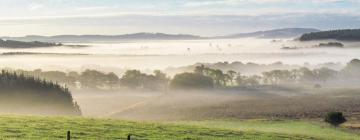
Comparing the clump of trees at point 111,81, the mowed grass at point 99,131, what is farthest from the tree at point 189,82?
the mowed grass at point 99,131

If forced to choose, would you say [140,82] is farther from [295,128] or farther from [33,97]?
[295,128]

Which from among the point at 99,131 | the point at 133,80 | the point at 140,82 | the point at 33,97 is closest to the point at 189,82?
the point at 140,82

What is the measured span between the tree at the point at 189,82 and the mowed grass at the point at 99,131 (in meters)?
107

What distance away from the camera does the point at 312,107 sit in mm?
108812

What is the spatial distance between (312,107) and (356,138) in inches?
1831

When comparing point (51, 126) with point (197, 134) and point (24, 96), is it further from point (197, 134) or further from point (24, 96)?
point (24, 96)

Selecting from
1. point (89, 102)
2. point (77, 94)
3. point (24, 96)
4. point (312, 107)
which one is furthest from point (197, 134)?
point (77, 94)

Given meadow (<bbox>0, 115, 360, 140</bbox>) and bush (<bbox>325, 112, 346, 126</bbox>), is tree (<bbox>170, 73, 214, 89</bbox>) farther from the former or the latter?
meadow (<bbox>0, 115, 360, 140</bbox>)

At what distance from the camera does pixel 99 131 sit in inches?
1661

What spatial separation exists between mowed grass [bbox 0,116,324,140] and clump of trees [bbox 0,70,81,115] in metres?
45.0

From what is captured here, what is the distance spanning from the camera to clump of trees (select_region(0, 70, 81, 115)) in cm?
9125

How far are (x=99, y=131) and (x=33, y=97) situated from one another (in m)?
Result: 53.9

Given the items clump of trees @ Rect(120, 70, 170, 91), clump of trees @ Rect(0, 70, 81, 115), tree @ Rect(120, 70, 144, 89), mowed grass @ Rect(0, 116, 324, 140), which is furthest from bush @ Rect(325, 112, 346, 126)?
tree @ Rect(120, 70, 144, 89)

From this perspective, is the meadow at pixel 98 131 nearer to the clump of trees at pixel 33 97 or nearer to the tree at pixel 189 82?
the clump of trees at pixel 33 97
